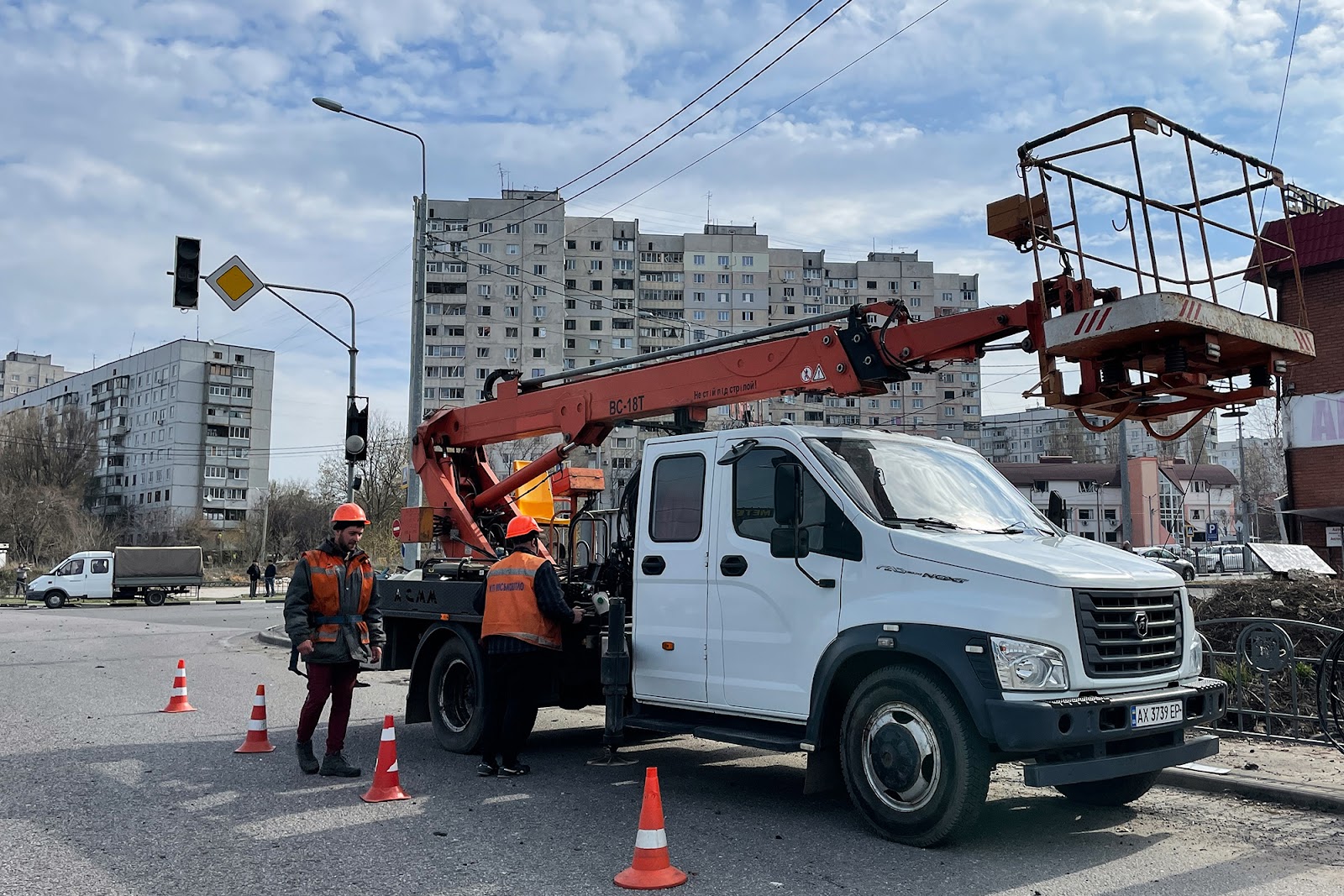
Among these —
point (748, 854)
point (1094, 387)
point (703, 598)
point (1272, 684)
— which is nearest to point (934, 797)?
point (748, 854)

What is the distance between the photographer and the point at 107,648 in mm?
20234

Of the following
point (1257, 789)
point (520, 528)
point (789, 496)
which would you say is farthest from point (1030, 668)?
point (520, 528)

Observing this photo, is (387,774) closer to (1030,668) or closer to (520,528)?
(520,528)

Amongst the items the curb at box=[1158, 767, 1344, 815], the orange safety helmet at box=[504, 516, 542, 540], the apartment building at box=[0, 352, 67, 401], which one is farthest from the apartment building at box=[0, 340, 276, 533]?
the curb at box=[1158, 767, 1344, 815]

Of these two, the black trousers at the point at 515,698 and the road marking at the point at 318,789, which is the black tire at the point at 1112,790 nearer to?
the black trousers at the point at 515,698

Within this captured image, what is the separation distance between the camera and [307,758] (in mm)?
7961

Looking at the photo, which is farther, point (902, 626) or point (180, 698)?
point (180, 698)

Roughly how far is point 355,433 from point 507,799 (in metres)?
11.0

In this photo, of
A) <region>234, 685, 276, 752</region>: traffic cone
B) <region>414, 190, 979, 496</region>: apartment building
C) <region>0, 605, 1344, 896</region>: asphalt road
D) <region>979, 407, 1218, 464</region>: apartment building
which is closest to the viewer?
<region>0, 605, 1344, 896</region>: asphalt road

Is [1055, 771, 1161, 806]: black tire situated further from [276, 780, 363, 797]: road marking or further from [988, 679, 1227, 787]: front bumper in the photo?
[276, 780, 363, 797]: road marking

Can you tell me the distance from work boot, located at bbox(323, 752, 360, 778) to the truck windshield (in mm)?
4095

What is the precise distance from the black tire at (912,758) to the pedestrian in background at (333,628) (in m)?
3.83

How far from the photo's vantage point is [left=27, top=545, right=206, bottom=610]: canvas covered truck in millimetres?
40969

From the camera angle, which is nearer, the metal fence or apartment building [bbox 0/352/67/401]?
the metal fence
